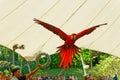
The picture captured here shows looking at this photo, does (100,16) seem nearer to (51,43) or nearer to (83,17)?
(83,17)

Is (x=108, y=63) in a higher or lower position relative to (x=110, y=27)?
higher

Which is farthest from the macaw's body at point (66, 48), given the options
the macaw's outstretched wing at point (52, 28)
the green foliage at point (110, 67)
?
the green foliage at point (110, 67)

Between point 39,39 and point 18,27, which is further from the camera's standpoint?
point 39,39

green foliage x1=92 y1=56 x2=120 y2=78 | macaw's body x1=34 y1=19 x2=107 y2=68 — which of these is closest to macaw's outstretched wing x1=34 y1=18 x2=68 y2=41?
macaw's body x1=34 y1=19 x2=107 y2=68

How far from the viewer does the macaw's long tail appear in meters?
6.72

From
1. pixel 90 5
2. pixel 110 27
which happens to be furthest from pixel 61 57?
pixel 110 27

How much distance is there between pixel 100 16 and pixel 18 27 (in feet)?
6.11

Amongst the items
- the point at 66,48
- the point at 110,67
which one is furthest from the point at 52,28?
the point at 110,67

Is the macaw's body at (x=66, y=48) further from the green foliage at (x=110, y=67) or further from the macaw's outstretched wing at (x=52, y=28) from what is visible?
the green foliage at (x=110, y=67)

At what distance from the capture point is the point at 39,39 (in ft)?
31.1

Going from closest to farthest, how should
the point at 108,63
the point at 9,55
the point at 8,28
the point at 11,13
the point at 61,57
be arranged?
1. the point at 61,57
2. the point at 11,13
3. the point at 8,28
4. the point at 108,63
5. the point at 9,55

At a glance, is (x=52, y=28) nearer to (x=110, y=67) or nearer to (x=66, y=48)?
(x=66, y=48)

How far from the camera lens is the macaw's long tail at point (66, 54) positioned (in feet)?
22.0

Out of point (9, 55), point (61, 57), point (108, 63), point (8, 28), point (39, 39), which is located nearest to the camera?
point (61, 57)
